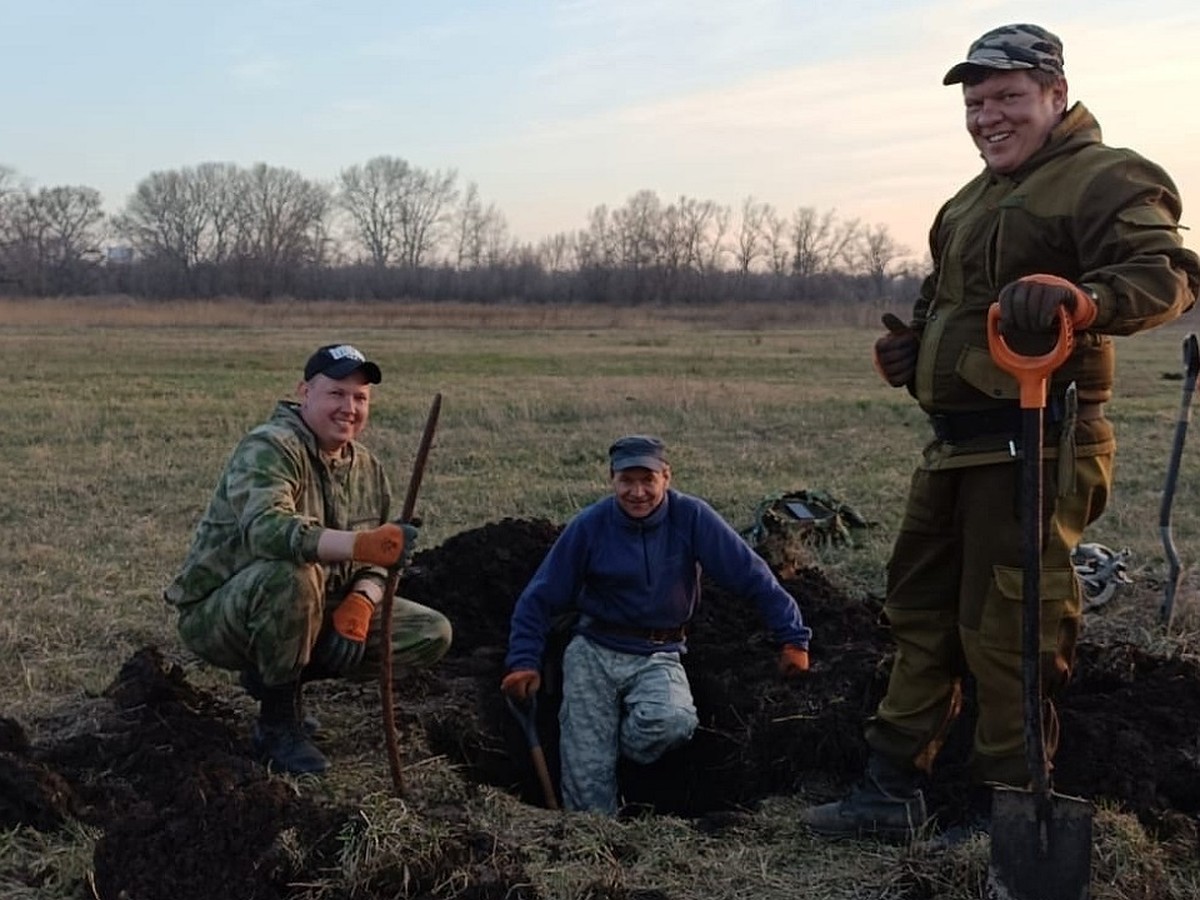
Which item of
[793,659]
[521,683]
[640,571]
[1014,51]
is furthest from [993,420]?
[521,683]

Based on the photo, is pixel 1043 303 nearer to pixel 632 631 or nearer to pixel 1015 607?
→ pixel 1015 607

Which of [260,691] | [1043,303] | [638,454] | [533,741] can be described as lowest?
[533,741]

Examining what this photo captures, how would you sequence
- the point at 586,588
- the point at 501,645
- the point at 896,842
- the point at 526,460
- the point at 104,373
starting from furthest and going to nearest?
the point at 104,373, the point at 526,460, the point at 501,645, the point at 586,588, the point at 896,842

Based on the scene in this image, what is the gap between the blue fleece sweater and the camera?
4.53 m

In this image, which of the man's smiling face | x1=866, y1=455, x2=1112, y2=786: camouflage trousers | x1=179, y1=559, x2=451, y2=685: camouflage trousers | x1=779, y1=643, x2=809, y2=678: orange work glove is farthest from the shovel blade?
x1=179, y1=559, x2=451, y2=685: camouflage trousers

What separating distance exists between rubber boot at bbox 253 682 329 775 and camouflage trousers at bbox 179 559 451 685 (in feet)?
0.32

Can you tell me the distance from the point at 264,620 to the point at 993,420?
2.36 meters

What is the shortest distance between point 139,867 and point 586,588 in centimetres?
202

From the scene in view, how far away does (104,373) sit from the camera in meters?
19.6

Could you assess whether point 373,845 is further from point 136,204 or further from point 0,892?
point 136,204

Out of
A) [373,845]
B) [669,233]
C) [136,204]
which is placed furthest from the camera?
[136,204]

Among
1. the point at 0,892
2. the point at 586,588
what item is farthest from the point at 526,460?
the point at 0,892

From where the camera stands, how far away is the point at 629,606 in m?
4.67

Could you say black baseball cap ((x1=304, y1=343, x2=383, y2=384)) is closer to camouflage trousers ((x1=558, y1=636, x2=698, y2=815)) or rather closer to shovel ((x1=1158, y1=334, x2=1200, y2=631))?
camouflage trousers ((x1=558, y1=636, x2=698, y2=815))
